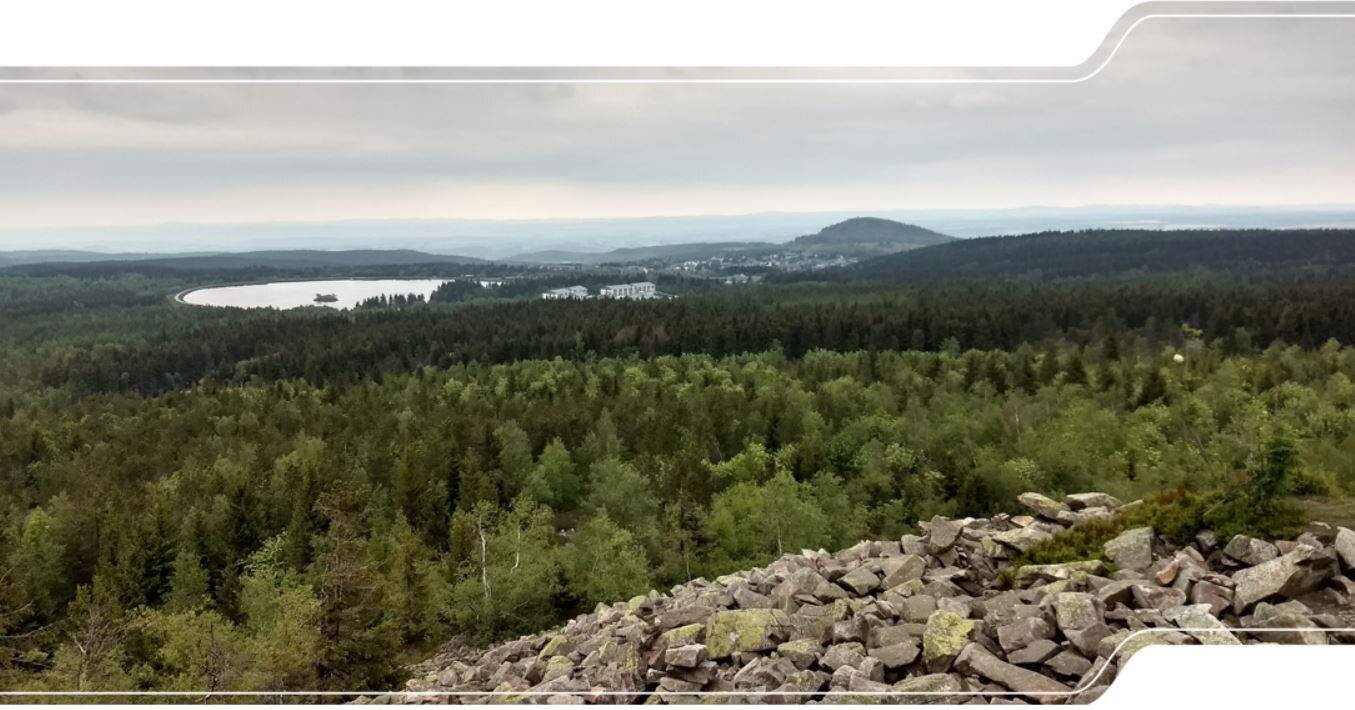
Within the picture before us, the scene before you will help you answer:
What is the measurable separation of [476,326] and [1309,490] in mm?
4446

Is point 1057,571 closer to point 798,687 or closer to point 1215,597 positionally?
point 1215,597

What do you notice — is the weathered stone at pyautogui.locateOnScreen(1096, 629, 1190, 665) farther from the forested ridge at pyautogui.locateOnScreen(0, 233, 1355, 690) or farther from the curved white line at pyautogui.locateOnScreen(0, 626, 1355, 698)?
the forested ridge at pyautogui.locateOnScreen(0, 233, 1355, 690)

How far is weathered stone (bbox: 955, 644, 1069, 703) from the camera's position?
8.55 ft

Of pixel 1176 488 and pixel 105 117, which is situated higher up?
pixel 105 117

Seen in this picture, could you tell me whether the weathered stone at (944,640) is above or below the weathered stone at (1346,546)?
below

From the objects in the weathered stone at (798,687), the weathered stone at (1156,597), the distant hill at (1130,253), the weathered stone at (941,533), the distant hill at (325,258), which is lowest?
the weathered stone at (798,687)

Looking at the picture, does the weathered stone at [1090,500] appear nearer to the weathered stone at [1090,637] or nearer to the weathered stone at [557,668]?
the weathered stone at [1090,637]

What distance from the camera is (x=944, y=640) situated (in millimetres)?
2766

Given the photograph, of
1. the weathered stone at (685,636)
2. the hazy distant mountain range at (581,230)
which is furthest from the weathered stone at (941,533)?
the hazy distant mountain range at (581,230)

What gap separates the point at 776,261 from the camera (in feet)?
12.1

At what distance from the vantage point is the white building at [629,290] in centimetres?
383

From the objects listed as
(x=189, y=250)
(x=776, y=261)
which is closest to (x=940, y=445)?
(x=776, y=261)

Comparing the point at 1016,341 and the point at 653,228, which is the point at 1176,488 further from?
the point at 653,228

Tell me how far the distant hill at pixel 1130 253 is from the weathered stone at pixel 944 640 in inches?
67.2
